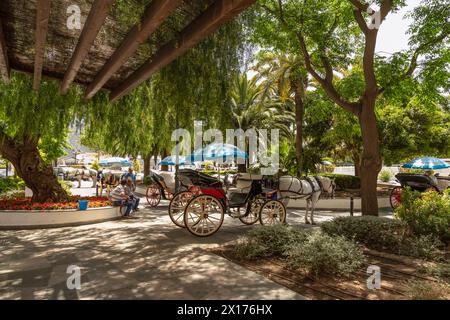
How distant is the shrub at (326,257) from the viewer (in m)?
5.05

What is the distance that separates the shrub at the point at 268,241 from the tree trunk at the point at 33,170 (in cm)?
830

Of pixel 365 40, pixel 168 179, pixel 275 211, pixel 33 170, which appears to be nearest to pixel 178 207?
pixel 275 211

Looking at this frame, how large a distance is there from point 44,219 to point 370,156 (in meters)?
9.89

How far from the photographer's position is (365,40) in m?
9.41

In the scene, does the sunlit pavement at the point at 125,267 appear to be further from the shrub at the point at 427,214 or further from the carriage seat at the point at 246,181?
the shrub at the point at 427,214

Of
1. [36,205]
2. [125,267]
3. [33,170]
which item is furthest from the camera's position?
[33,170]

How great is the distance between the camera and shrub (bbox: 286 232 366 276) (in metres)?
5.05

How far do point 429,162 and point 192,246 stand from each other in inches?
574

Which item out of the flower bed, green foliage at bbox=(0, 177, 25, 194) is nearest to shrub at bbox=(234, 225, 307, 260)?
the flower bed

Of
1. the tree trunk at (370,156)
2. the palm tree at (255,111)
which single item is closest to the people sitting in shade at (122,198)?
the tree trunk at (370,156)

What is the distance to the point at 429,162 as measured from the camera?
1609 centimetres

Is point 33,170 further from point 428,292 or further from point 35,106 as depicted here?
point 428,292

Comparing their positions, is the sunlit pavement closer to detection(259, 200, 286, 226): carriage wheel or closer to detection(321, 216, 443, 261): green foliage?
detection(259, 200, 286, 226): carriage wheel

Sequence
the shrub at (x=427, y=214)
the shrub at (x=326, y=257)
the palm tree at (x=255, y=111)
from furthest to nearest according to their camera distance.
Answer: the palm tree at (x=255, y=111) < the shrub at (x=427, y=214) < the shrub at (x=326, y=257)
